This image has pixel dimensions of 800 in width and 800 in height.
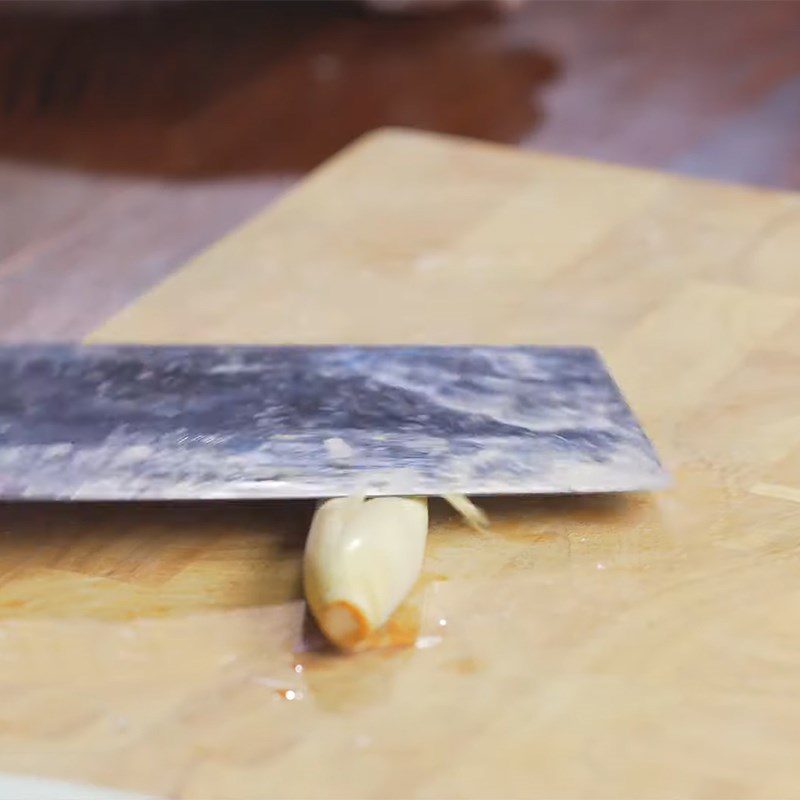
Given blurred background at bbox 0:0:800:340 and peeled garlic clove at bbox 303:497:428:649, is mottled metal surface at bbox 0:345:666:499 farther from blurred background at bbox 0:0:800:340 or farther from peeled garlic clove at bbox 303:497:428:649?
blurred background at bbox 0:0:800:340

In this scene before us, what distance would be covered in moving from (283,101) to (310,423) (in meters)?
0.95

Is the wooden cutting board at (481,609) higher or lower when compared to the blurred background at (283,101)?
higher

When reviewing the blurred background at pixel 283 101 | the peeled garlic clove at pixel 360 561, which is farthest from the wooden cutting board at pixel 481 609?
the blurred background at pixel 283 101

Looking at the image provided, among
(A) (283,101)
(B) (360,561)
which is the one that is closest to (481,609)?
(B) (360,561)

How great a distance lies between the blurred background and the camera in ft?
3.99

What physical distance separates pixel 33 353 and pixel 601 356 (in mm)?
310

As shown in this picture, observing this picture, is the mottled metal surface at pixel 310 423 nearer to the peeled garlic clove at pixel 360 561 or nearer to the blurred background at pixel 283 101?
the peeled garlic clove at pixel 360 561

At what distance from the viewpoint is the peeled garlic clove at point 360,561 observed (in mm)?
583

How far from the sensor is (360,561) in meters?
0.60

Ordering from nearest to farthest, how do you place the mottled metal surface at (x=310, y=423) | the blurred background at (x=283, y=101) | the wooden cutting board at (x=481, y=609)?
1. the wooden cutting board at (x=481, y=609)
2. the mottled metal surface at (x=310, y=423)
3. the blurred background at (x=283, y=101)

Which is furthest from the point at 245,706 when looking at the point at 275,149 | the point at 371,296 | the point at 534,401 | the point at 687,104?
the point at 687,104

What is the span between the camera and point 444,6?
191 cm

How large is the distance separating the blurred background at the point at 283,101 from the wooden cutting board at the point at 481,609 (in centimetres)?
33

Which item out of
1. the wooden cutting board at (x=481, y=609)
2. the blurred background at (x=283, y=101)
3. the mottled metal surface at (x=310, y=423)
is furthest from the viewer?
the blurred background at (x=283, y=101)
